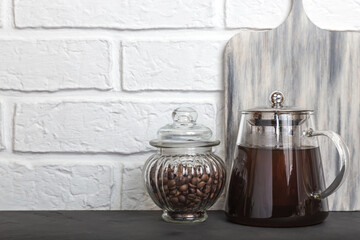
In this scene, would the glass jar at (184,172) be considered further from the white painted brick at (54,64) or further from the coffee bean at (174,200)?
the white painted brick at (54,64)

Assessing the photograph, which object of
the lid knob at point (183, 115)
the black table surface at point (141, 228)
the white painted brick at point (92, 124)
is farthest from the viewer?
the white painted brick at point (92, 124)

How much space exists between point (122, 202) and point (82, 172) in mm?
96

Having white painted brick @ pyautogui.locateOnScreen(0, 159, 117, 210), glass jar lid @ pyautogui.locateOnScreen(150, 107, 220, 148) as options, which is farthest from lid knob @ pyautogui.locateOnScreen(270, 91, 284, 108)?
white painted brick @ pyautogui.locateOnScreen(0, 159, 117, 210)

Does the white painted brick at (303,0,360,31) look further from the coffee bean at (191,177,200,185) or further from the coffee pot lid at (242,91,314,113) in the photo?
the coffee bean at (191,177,200,185)

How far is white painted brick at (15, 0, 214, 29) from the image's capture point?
37.7 inches

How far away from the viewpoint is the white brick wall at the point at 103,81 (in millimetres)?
958

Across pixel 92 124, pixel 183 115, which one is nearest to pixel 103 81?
pixel 92 124

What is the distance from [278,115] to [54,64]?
1.43 ft

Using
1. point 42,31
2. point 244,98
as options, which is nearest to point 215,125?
point 244,98

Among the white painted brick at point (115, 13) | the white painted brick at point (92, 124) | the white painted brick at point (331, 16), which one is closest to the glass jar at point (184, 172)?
the white painted brick at point (92, 124)

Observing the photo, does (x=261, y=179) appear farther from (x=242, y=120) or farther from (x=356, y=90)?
(x=356, y=90)

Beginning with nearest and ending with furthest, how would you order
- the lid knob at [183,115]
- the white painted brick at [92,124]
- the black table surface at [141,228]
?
the black table surface at [141,228] < the lid knob at [183,115] < the white painted brick at [92,124]

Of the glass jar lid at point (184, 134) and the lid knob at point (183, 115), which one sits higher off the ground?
the lid knob at point (183, 115)

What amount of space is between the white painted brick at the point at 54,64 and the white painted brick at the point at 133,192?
17 centimetres
